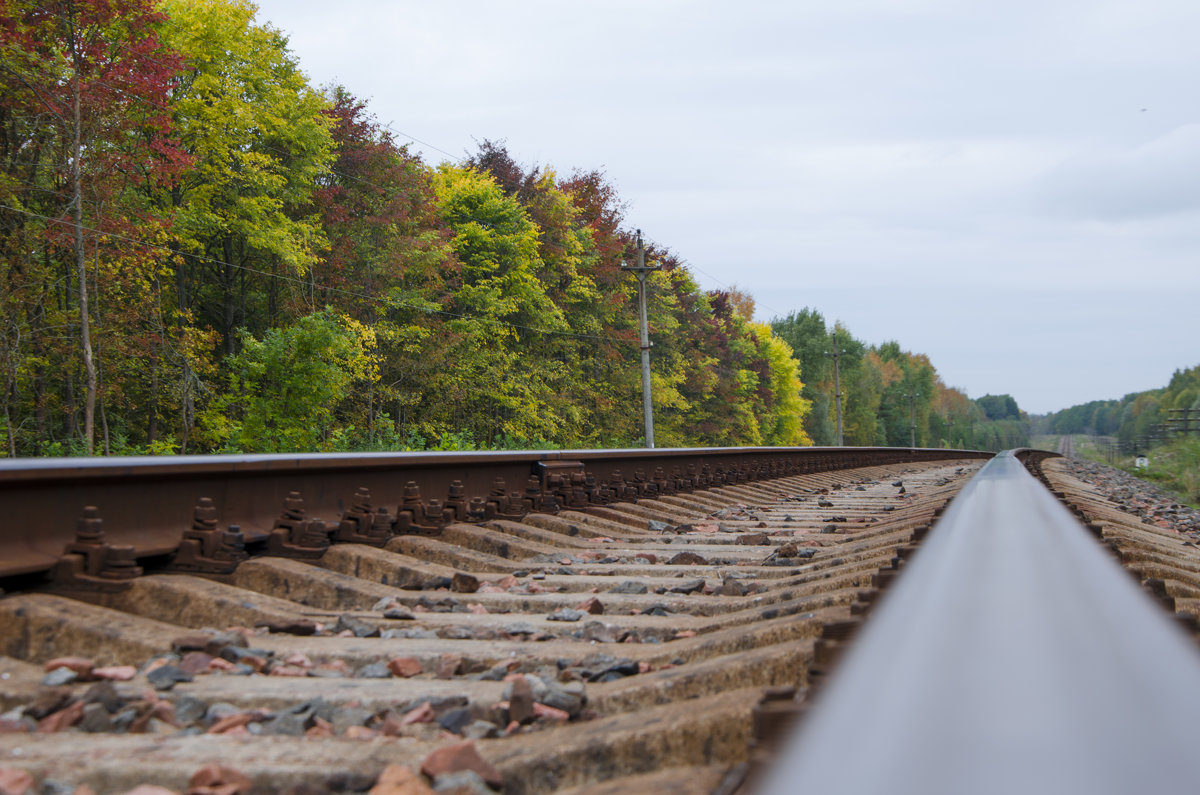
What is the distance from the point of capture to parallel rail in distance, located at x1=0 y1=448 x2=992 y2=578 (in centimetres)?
290

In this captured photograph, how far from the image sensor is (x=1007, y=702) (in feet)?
2.69

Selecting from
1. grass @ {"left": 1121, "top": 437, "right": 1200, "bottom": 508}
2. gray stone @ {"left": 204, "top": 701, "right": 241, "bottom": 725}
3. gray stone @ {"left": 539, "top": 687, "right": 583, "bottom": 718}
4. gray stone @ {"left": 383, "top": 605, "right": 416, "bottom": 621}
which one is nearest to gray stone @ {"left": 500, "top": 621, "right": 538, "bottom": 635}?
gray stone @ {"left": 383, "top": 605, "right": 416, "bottom": 621}

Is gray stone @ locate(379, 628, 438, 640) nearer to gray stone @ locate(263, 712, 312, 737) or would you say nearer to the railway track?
the railway track

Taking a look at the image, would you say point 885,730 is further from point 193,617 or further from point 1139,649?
point 193,617

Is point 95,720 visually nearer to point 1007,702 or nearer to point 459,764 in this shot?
point 459,764

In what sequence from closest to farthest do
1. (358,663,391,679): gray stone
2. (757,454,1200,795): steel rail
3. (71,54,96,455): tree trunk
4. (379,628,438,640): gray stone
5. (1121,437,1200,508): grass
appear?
1. (757,454,1200,795): steel rail
2. (358,663,391,679): gray stone
3. (379,628,438,640): gray stone
4. (71,54,96,455): tree trunk
5. (1121,437,1200,508): grass

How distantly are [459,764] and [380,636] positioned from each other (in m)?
1.34

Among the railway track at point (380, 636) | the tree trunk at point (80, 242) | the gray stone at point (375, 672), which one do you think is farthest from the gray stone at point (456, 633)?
the tree trunk at point (80, 242)

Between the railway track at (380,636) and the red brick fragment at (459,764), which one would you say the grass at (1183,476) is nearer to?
the railway track at (380,636)

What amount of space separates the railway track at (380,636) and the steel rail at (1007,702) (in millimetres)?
211

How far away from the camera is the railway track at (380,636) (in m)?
1.58

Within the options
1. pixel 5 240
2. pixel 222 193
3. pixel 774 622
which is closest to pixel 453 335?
pixel 222 193

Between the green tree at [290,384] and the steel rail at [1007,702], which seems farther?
the green tree at [290,384]

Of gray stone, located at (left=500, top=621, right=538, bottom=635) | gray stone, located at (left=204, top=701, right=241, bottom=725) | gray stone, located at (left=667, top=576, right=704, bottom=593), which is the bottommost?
gray stone, located at (left=667, top=576, right=704, bottom=593)
